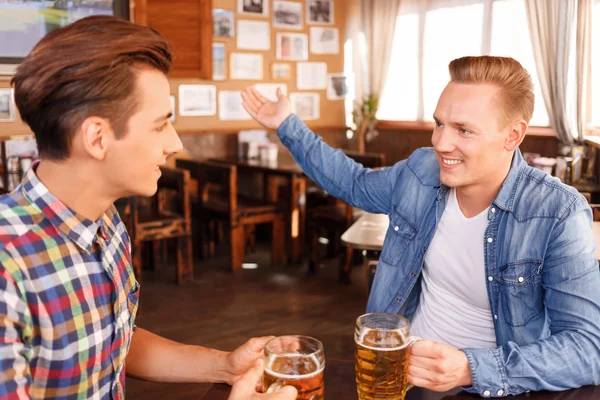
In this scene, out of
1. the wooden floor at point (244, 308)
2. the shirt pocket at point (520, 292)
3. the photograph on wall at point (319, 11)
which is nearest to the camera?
the shirt pocket at point (520, 292)

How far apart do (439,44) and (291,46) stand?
1550 millimetres

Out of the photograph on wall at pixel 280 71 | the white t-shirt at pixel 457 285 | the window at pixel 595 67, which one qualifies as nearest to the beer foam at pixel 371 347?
the white t-shirt at pixel 457 285

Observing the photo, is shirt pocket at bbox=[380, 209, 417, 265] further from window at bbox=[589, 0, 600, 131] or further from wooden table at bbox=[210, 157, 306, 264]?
window at bbox=[589, 0, 600, 131]

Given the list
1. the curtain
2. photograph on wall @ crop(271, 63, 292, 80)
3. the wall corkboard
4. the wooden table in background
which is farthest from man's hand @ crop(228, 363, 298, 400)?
photograph on wall @ crop(271, 63, 292, 80)

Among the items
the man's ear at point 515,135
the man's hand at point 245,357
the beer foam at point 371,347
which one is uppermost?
the man's ear at point 515,135

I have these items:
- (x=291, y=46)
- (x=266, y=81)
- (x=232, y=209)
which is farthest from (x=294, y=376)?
(x=291, y=46)

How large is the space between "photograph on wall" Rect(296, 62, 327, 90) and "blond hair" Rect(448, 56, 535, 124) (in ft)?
17.2

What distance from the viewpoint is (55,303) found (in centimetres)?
96

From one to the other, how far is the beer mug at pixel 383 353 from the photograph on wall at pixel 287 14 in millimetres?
5847

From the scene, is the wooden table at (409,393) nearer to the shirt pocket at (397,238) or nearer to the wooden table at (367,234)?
the shirt pocket at (397,238)

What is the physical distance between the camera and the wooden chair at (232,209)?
5039 mm

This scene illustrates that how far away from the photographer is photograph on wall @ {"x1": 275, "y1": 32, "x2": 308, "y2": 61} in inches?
259

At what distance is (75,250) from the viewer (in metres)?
1.02

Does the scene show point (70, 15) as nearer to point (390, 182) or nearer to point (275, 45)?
point (275, 45)
